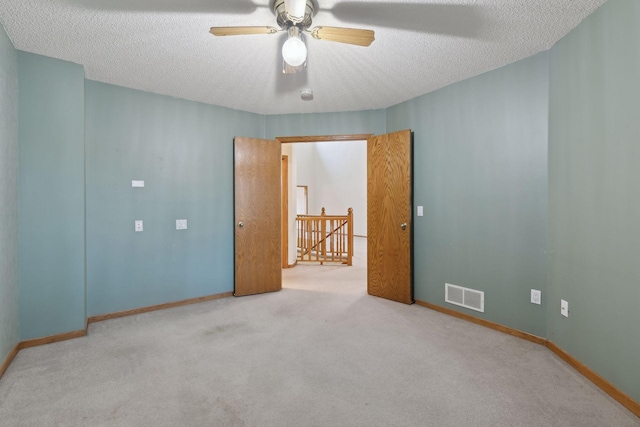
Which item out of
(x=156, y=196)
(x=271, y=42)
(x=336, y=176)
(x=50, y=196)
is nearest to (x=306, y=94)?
(x=271, y=42)

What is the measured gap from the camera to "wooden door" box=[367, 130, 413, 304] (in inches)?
144

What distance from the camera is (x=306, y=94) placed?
3.47 metres

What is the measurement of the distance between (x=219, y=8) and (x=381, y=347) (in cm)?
263

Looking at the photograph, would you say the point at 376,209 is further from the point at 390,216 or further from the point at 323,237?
the point at 323,237

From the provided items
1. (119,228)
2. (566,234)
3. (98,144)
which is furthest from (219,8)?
(566,234)

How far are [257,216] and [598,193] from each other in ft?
10.8

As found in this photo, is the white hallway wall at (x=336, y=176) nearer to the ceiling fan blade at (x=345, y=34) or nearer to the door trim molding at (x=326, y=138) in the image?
the door trim molding at (x=326, y=138)

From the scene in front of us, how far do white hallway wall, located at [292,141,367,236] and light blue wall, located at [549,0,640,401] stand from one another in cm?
768

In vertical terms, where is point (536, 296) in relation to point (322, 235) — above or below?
below

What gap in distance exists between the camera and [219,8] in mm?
1980

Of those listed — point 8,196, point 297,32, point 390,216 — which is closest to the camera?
point 297,32

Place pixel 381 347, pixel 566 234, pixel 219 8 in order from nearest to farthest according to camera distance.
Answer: pixel 219 8 → pixel 566 234 → pixel 381 347

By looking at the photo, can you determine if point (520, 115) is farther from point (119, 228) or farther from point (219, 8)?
point (119, 228)

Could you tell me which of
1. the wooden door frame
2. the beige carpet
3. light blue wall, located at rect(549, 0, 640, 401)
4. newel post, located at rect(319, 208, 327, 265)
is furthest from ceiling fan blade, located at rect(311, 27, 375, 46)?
newel post, located at rect(319, 208, 327, 265)
